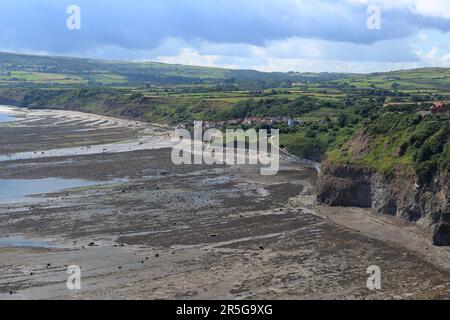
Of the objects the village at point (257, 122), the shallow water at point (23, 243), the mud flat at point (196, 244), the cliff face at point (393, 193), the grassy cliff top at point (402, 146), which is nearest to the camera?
the mud flat at point (196, 244)

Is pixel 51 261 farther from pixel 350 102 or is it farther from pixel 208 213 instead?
pixel 350 102

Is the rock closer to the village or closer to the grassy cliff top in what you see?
the grassy cliff top

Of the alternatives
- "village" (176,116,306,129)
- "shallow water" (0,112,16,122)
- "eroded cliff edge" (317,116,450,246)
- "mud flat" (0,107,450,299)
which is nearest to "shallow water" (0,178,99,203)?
"mud flat" (0,107,450,299)

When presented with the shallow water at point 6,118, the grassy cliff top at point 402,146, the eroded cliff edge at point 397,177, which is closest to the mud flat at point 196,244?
the eroded cliff edge at point 397,177

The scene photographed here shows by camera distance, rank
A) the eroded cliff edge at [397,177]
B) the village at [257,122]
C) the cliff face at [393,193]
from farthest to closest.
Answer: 1. the village at [257,122]
2. the eroded cliff edge at [397,177]
3. the cliff face at [393,193]

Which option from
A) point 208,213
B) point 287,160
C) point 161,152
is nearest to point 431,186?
point 208,213

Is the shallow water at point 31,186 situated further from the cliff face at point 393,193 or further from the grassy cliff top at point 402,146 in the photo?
the grassy cliff top at point 402,146

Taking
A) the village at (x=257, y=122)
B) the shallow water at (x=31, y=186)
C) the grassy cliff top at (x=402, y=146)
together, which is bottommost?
the shallow water at (x=31, y=186)

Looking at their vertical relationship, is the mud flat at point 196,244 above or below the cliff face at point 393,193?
below
